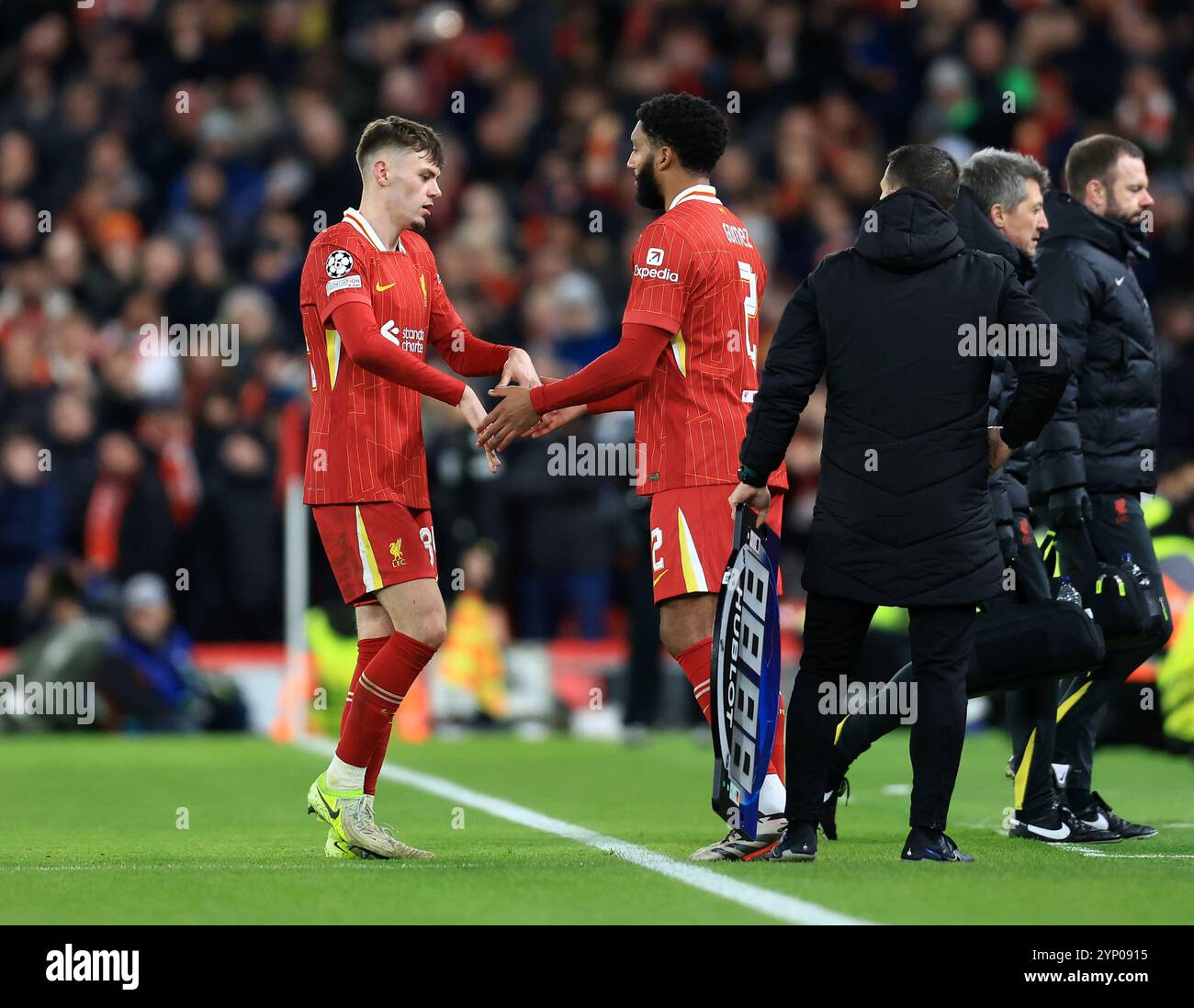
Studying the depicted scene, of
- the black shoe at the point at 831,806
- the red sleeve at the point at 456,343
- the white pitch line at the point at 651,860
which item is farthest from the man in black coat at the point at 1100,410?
the red sleeve at the point at 456,343

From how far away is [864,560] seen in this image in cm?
620

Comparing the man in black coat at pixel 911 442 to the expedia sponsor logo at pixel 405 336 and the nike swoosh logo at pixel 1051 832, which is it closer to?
the nike swoosh logo at pixel 1051 832

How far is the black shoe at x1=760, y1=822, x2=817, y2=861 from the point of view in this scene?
6.33 meters

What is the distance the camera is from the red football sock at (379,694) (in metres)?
6.71

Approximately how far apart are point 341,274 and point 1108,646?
3.08 metres

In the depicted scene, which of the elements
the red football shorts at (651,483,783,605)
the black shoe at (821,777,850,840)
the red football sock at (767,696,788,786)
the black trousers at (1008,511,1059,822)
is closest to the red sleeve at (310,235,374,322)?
the red football shorts at (651,483,783,605)

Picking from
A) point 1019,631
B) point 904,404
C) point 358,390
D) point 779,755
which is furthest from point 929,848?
point 358,390

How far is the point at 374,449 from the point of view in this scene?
6.76 meters

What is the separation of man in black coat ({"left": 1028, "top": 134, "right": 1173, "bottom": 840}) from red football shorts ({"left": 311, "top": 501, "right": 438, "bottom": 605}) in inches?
89.3

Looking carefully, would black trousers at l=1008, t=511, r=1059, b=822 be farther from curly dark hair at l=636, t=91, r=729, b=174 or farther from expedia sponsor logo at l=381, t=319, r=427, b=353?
expedia sponsor logo at l=381, t=319, r=427, b=353

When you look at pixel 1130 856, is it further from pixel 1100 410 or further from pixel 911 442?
pixel 1100 410

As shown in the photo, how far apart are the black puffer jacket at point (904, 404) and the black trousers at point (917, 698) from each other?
0.11 metres
